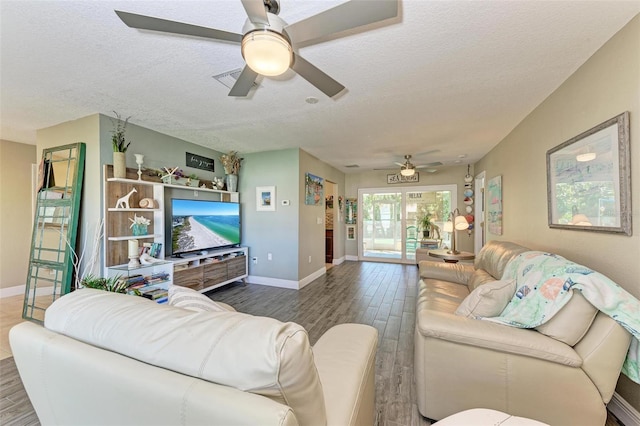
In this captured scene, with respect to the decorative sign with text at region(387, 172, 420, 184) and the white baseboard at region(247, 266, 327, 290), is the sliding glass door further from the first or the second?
the white baseboard at region(247, 266, 327, 290)

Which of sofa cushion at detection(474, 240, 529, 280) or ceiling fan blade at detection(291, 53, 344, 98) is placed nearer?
ceiling fan blade at detection(291, 53, 344, 98)

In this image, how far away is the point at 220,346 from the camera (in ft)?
2.22

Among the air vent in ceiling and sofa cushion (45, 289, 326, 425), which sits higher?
the air vent in ceiling

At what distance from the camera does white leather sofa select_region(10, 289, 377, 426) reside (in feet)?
2.04

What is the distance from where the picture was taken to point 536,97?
2.45 m

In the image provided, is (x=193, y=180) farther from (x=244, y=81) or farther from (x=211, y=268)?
(x=244, y=81)

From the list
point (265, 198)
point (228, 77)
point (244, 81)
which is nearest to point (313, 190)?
point (265, 198)

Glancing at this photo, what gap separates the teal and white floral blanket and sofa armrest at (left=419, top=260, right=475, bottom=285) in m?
1.20

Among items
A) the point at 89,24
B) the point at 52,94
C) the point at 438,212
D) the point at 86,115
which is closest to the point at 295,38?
the point at 89,24

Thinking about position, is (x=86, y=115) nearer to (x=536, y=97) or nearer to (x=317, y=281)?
(x=317, y=281)

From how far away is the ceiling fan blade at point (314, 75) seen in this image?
1.54m

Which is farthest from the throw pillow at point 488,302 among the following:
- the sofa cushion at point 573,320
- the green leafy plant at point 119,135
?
the green leafy plant at point 119,135

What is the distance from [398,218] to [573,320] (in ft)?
17.6

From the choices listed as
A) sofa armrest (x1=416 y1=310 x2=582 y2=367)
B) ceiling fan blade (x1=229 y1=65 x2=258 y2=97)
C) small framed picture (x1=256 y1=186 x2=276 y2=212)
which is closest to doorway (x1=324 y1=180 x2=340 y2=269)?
small framed picture (x1=256 y1=186 x2=276 y2=212)
